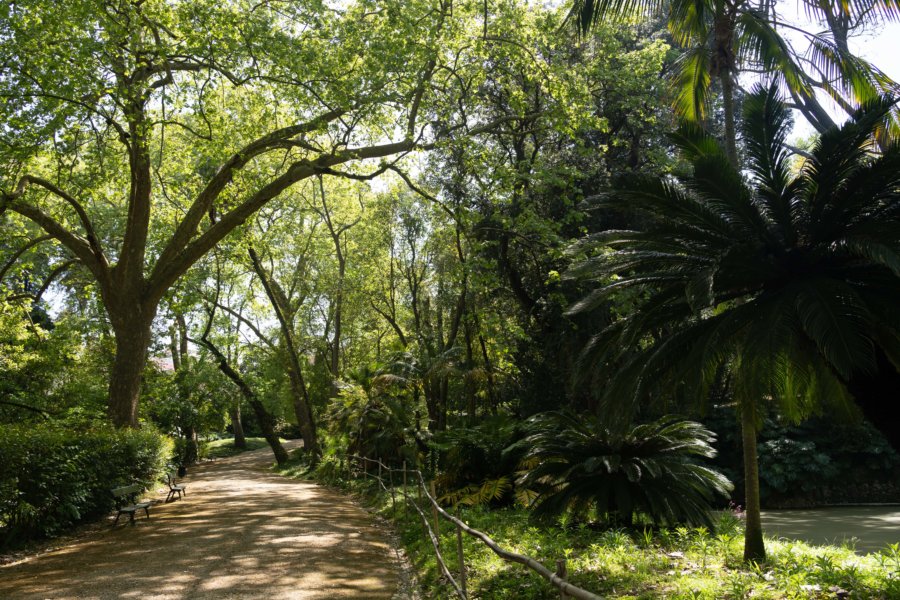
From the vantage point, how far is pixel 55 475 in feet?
35.6

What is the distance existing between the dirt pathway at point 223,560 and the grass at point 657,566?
33.9 inches

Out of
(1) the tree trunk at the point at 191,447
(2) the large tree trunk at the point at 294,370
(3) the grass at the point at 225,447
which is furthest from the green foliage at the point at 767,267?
(3) the grass at the point at 225,447

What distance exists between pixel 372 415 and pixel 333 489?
281cm

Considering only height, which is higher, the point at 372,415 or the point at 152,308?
the point at 152,308

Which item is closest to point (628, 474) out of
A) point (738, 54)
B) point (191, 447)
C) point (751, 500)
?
point (751, 500)

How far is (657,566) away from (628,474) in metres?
1.94

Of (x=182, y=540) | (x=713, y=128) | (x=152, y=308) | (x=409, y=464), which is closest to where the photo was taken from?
(x=182, y=540)

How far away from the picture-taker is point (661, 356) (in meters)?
7.11

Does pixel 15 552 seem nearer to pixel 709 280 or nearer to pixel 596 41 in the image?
pixel 709 280

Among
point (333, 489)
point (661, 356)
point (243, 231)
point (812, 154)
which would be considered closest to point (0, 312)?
point (243, 231)

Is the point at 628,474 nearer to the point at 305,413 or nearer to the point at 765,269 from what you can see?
the point at 765,269

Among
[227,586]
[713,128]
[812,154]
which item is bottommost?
[227,586]

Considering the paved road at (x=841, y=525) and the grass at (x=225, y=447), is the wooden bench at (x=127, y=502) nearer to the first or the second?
the paved road at (x=841, y=525)

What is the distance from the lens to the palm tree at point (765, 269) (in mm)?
5926
